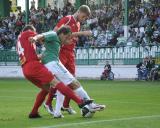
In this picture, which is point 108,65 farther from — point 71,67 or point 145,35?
point 71,67

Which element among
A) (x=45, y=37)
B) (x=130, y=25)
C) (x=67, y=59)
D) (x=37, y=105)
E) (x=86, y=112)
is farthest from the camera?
(x=130, y=25)

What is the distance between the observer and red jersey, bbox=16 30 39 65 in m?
12.8

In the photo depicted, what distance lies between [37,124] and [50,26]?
35071 millimetres

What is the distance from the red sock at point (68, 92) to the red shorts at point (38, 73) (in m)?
0.26

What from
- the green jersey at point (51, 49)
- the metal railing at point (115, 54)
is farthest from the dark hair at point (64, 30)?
the metal railing at point (115, 54)

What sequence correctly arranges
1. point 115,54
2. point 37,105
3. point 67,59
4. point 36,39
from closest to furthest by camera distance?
point 36,39 < point 37,105 < point 67,59 < point 115,54

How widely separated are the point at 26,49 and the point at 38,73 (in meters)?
0.57

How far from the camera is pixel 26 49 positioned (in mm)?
12789

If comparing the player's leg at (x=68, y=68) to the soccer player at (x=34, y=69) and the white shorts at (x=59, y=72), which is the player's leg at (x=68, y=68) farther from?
the white shorts at (x=59, y=72)

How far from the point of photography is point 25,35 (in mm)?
12867

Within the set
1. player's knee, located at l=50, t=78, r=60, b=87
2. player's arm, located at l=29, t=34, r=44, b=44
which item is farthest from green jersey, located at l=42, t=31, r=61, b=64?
player's knee, located at l=50, t=78, r=60, b=87

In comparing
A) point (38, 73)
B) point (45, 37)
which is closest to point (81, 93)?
point (38, 73)

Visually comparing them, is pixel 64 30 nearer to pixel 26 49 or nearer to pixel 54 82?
pixel 26 49

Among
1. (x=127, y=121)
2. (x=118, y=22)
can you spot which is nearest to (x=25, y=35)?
(x=127, y=121)
